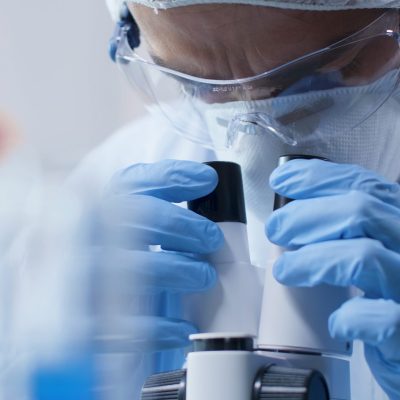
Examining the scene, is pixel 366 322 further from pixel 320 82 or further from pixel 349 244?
pixel 320 82

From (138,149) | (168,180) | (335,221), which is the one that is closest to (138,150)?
(138,149)

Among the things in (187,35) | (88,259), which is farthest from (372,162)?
(88,259)

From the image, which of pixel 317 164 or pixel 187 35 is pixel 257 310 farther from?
pixel 187 35

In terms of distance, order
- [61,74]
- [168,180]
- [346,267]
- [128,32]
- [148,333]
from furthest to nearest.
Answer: [61,74] → [128,32] → [168,180] → [148,333] → [346,267]

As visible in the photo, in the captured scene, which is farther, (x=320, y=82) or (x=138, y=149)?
(x=138, y=149)

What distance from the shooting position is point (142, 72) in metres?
1.36

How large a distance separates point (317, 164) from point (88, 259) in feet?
1.12

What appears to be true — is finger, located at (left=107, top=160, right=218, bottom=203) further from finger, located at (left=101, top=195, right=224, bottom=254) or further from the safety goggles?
the safety goggles

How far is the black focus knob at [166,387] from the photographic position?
33.8 inches

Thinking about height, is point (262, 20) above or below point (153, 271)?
above

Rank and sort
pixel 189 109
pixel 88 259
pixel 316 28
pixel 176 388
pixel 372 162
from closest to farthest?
pixel 176 388, pixel 88 259, pixel 316 28, pixel 372 162, pixel 189 109

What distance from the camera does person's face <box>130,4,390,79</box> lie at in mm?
1074

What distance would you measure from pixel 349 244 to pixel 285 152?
0.29 m

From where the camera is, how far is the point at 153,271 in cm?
105
